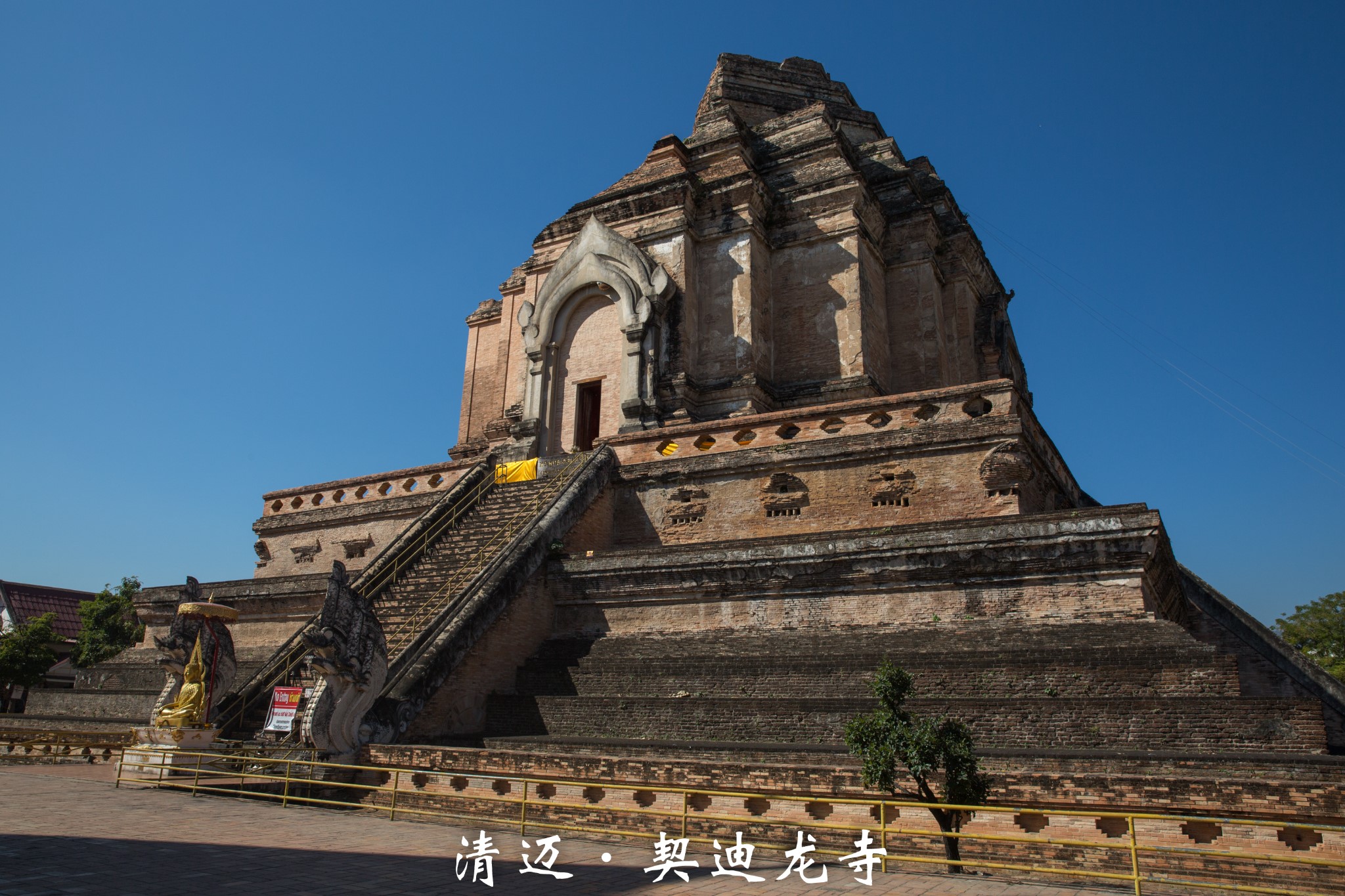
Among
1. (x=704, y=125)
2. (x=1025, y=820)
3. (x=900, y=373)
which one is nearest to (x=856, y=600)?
(x=1025, y=820)

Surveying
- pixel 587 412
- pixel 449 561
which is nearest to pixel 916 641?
pixel 449 561

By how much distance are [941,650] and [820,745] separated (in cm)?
223

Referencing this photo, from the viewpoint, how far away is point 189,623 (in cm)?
1267

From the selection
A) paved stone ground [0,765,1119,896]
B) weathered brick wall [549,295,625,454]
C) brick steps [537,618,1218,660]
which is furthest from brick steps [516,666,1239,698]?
weathered brick wall [549,295,625,454]

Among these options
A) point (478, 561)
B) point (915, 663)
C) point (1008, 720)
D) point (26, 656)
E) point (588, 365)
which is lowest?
point (1008, 720)

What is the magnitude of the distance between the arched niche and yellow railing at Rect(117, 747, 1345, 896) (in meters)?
10.0

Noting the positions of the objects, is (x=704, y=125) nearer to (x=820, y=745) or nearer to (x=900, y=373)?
(x=900, y=373)

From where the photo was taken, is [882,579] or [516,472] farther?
[516,472]

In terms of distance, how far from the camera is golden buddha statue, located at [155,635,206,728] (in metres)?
11.9

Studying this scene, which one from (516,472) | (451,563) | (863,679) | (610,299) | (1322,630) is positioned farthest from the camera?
(1322,630)

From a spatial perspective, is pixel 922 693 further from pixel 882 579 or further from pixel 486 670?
pixel 486 670

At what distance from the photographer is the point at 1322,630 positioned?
37156 millimetres

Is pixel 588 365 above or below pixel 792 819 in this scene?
above

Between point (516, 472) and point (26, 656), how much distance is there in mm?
20164
